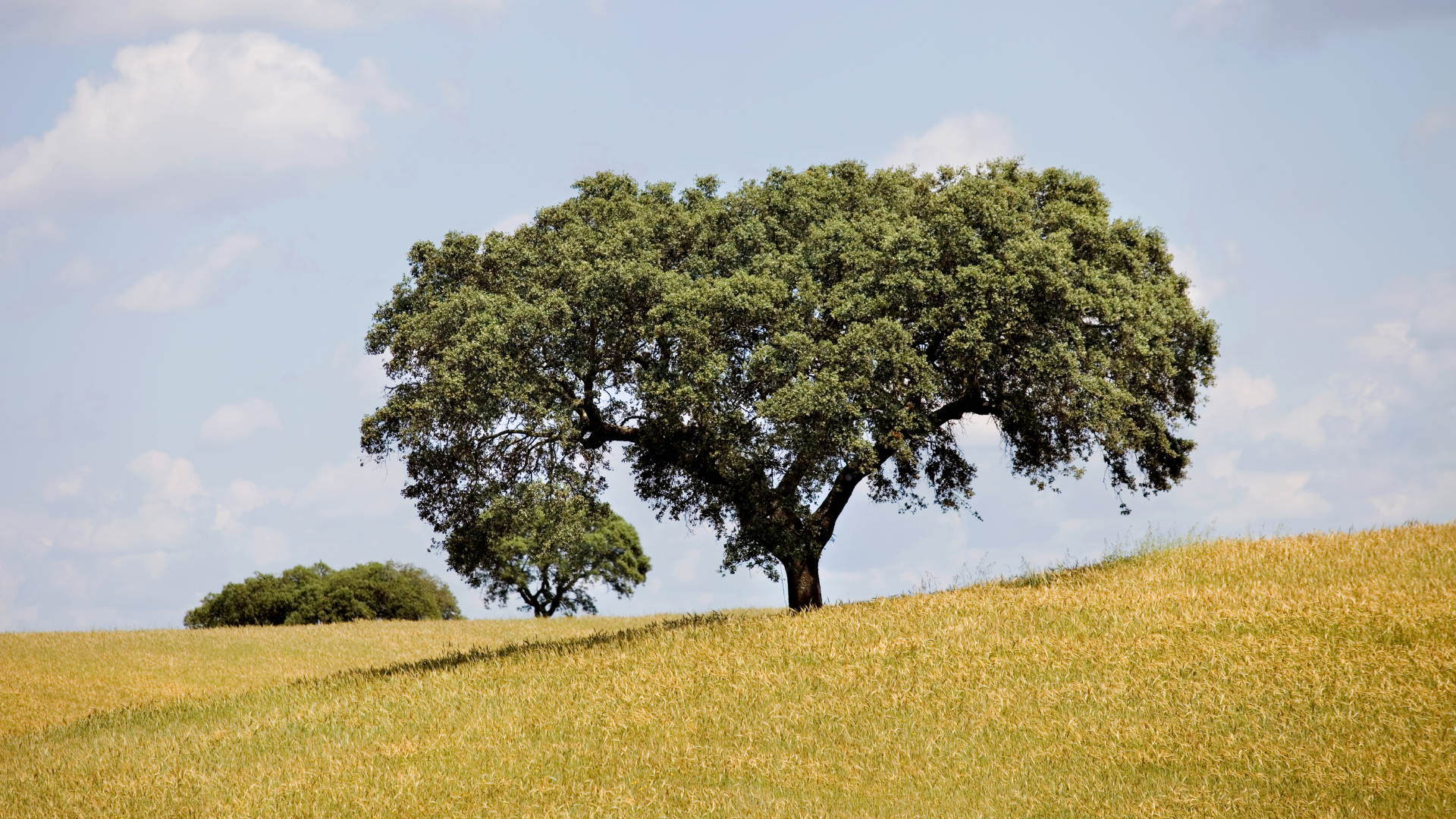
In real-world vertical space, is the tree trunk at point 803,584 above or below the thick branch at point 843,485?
below

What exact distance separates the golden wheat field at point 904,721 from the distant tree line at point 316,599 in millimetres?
29887

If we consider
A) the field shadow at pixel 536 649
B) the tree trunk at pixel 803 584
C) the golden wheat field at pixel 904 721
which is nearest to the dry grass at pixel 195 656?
the field shadow at pixel 536 649

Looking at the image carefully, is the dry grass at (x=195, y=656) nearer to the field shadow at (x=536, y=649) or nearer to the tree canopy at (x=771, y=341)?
the field shadow at (x=536, y=649)

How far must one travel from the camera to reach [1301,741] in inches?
562

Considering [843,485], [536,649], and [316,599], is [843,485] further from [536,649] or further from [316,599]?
[316,599]

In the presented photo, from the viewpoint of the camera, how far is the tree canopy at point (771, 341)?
23.2 m

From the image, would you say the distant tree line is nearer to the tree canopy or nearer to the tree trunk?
the tree canopy

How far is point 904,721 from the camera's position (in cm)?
1600

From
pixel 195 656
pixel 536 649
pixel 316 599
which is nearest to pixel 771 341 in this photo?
pixel 536 649

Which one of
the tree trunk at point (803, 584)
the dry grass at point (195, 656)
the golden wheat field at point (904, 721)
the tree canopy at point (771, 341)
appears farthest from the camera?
the dry grass at point (195, 656)

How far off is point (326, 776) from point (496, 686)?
4995 mm

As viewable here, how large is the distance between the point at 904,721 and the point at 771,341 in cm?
1006

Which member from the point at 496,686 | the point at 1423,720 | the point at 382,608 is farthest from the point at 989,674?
the point at 382,608

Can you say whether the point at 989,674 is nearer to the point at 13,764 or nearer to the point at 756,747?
the point at 756,747
